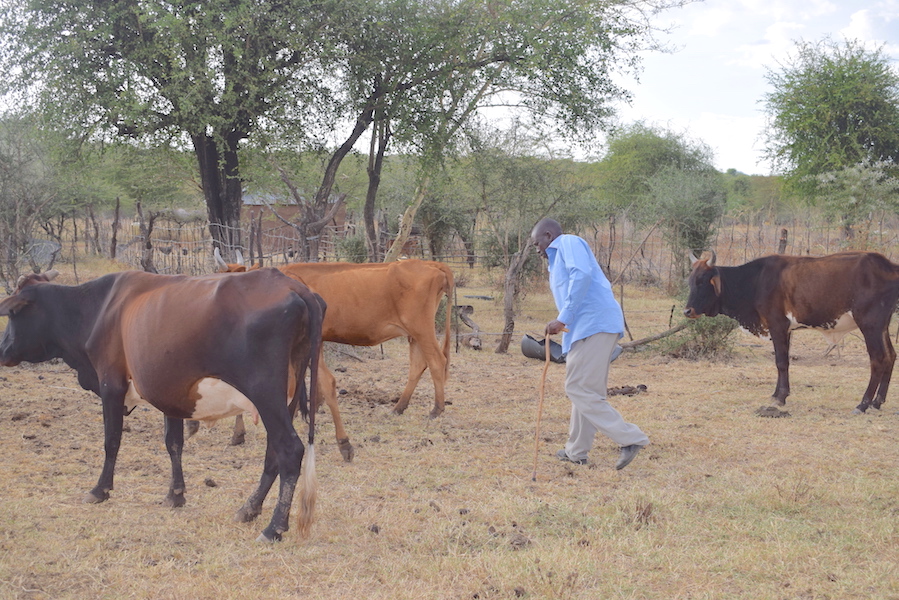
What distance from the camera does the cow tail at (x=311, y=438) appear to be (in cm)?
416

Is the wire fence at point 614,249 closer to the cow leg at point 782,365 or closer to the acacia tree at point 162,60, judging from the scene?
the acacia tree at point 162,60

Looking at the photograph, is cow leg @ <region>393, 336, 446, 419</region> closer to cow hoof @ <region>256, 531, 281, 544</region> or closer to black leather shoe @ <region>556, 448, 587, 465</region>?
black leather shoe @ <region>556, 448, 587, 465</region>

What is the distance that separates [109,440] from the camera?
4816 mm

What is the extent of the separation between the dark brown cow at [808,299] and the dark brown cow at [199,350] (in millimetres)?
5744

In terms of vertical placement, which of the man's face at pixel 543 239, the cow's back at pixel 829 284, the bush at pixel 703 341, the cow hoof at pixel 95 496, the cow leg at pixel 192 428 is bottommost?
the cow leg at pixel 192 428

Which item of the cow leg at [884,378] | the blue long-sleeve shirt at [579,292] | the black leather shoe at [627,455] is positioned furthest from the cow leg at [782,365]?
the blue long-sleeve shirt at [579,292]

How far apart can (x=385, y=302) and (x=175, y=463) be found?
3.18m

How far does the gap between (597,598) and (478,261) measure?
1866 centimetres

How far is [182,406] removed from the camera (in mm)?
4484

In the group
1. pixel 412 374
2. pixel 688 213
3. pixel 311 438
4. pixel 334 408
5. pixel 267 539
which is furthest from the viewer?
pixel 688 213

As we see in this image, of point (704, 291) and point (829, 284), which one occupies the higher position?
point (829, 284)

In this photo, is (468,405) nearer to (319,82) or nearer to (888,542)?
(888,542)

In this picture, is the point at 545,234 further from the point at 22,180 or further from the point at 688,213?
the point at 22,180

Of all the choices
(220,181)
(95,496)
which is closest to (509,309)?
(220,181)
